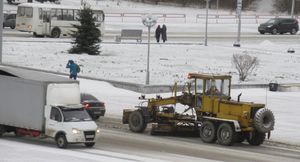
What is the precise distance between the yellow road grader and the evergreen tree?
71.0 ft

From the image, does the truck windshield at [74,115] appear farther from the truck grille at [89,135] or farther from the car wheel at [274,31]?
the car wheel at [274,31]

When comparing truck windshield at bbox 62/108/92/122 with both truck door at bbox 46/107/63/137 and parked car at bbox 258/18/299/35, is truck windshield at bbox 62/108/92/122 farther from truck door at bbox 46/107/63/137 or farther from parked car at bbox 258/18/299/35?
parked car at bbox 258/18/299/35

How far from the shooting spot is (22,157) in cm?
2345

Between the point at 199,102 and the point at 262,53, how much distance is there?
31.0 meters

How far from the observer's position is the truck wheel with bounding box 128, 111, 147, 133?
3121 cm

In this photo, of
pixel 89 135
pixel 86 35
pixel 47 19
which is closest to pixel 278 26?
pixel 47 19

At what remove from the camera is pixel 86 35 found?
5331cm

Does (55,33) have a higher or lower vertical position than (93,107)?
higher

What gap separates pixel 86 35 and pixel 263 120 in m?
26.4

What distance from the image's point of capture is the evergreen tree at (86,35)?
2092 inches

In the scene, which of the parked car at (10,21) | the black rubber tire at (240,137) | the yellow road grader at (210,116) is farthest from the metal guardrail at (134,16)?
the black rubber tire at (240,137)

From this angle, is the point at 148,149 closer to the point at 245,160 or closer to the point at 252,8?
the point at 245,160

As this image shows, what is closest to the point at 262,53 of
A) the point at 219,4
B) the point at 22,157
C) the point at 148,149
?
the point at 148,149

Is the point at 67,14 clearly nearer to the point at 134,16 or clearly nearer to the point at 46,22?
the point at 46,22
